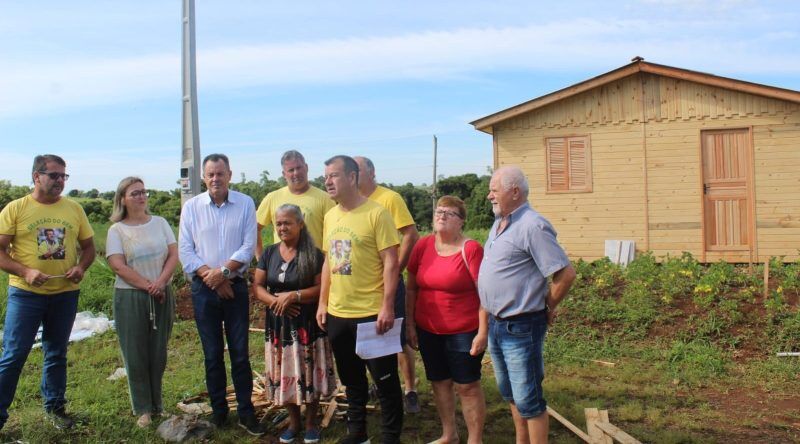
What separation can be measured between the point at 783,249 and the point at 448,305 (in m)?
9.00

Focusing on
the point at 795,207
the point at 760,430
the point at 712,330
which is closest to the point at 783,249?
the point at 795,207

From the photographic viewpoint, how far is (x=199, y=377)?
655cm

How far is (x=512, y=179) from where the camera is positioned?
3863mm

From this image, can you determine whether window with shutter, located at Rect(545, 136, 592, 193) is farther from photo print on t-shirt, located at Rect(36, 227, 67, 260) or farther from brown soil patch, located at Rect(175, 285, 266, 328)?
photo print on t-shirt, located at Rect(36, 227, 67, 260)

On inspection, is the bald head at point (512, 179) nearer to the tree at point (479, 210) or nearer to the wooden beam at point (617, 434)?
the wooden beam at point (617, 434)

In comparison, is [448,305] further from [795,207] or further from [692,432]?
[795,207]

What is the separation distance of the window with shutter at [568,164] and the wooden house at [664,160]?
18 millimetres

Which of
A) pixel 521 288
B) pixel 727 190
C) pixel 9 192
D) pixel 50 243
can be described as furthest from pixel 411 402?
pixel 9 192

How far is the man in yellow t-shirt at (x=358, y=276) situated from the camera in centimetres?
426

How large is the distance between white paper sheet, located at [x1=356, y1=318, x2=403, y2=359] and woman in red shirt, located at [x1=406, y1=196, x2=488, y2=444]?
0.23 m

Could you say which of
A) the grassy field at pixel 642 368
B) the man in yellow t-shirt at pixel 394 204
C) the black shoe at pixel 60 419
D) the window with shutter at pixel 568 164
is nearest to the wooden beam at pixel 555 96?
the window with shutter at pixel 568 164

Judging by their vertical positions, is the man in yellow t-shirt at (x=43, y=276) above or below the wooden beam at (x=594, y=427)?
above

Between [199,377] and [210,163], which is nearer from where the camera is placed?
[210,163]

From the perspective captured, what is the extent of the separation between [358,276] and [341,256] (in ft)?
0.55
